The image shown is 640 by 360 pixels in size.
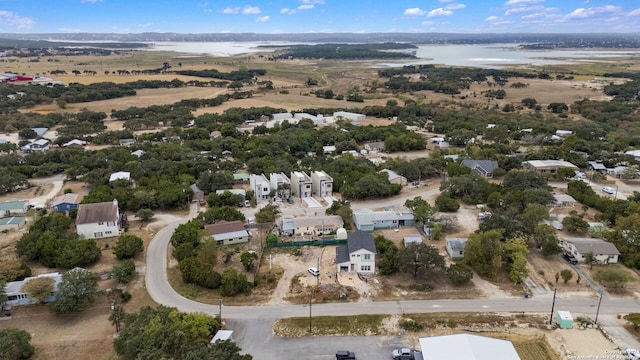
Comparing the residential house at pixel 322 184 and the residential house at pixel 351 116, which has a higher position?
the residential house at pixel 351 116

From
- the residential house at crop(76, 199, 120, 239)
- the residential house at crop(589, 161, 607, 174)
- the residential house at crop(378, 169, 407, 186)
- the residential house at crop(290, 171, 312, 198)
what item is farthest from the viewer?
the residential house at crop(589, 161, 607, 174)

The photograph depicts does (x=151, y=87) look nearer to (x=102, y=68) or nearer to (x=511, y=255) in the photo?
(x=102, y=68)

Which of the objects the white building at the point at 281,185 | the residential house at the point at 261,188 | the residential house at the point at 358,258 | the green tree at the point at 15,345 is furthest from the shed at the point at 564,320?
the green tree at the point at 15,345

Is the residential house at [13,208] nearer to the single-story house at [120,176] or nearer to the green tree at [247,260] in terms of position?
the single-story house at [120,176]

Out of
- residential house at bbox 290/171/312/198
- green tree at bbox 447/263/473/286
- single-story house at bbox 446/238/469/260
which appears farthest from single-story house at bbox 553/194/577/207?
residential house at bbox 290/171/312/198

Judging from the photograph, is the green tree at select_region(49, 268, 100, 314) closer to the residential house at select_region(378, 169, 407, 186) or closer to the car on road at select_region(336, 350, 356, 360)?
the car on road at select_region(336, 350, 356, 360)

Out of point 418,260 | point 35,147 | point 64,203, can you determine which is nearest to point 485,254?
point 418,260

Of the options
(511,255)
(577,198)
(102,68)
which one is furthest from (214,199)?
(102,68)
